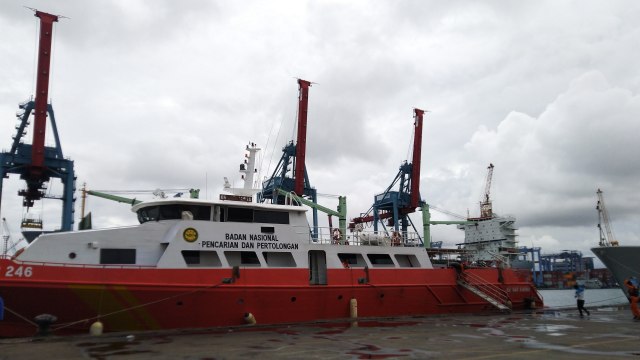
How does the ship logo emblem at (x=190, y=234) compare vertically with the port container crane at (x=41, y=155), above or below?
below

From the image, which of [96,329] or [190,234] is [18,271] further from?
[190,234]

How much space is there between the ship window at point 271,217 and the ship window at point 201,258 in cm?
189

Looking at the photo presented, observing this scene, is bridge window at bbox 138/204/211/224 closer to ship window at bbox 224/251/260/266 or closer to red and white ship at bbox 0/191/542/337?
red and white ship at bbox 0/191/542/337

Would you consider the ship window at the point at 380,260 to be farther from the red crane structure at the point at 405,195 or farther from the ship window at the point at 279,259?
the red crane structure at the point at 405,195

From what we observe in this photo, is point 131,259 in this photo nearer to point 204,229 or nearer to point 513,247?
point 204,229

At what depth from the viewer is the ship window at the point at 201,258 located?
48.8ft

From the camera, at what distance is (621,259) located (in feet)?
86.6

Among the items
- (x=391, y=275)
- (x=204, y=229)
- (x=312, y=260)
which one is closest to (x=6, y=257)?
(x=204, y=229)

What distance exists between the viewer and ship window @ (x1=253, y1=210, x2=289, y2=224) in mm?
16328

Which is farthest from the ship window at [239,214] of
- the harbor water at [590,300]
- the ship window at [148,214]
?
the harbor water at [590,300]

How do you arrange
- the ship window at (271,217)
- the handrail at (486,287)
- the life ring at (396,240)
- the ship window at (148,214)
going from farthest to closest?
the handrail at (486,287), the life ring at (396,240), the ship window at (271,217), the ship window at (148,214)

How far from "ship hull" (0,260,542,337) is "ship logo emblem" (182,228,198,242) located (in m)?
1.00

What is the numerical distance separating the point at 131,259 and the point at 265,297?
4401 millimetres

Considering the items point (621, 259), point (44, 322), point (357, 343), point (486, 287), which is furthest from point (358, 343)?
point (621, 259)
